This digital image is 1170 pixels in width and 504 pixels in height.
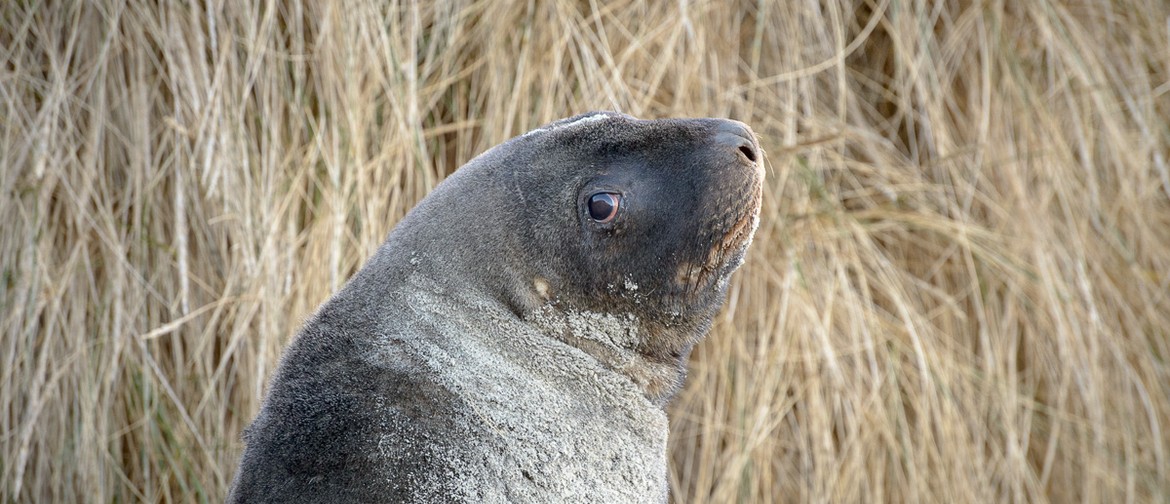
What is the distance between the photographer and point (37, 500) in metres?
2.81

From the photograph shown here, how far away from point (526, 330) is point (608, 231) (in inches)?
7.7

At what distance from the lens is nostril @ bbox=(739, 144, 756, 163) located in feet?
5.88

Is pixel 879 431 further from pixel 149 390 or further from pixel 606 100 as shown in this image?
pixel 149 390

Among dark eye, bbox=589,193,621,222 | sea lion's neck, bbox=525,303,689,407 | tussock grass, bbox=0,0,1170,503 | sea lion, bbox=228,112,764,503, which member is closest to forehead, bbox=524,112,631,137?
sea lion, bbox=228,112,764,503

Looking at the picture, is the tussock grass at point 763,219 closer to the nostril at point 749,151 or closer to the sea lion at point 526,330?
the sea lion at point 526,330

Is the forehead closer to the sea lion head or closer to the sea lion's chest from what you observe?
the sea lion head

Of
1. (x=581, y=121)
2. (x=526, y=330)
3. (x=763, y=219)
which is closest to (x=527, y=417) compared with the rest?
(x=526, y=330)

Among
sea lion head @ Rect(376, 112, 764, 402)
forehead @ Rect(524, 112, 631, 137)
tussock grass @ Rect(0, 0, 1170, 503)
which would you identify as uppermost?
forehead @ Rect(524, 112, 631, 137)

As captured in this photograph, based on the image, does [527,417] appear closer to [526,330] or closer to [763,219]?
[526,330]

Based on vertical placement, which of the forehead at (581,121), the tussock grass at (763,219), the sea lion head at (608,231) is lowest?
the tussock grass at (763,219)

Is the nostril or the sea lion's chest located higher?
the nostril

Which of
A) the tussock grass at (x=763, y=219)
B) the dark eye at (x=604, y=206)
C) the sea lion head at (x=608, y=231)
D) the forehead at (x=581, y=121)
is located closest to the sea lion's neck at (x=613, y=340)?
the sea lion head at (x=608, y=231)

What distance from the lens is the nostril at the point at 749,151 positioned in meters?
1.79

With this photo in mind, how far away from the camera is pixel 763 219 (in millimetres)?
3307
